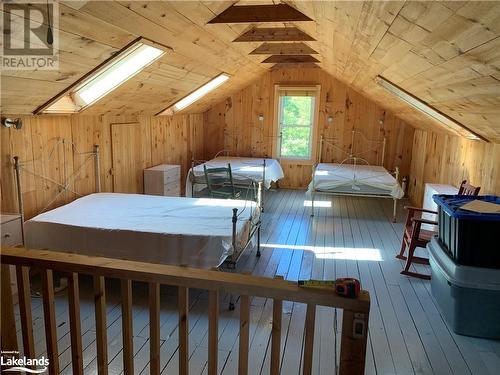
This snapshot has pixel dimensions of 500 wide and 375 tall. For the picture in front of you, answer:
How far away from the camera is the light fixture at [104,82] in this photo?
3281 mm

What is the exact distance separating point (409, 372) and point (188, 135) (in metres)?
5.51

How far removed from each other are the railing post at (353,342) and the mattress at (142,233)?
161cm

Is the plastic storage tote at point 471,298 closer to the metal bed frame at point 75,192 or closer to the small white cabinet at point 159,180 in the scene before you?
the metal bed frame at point 75,192

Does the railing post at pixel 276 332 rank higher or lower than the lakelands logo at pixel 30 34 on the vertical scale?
lower

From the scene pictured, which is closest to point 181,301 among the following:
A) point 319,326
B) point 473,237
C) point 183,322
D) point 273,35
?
point 183,322

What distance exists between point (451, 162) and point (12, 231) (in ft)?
16.3

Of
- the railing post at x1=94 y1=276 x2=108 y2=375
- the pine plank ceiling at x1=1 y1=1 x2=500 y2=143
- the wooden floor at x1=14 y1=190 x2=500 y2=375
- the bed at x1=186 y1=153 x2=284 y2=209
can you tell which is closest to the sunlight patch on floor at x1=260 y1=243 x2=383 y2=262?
the wooden floor at x1=14 y1=190 x2=500 y2=375

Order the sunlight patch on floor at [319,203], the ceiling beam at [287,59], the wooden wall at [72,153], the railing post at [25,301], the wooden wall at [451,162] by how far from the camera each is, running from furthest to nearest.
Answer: the sunlight patch on floor at [319,203] < the ceiling beam at [287,59] < the wooden wall at [451,162] < the wooden wall at [72,153] < the railing post at [25,301]

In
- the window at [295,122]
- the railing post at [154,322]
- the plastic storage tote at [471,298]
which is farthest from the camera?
the window at [295,122]

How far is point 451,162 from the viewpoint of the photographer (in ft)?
15.8

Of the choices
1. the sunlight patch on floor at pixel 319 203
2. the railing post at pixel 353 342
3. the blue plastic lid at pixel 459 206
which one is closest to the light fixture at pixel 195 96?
the sunlight patch on floor at pixel 319 203

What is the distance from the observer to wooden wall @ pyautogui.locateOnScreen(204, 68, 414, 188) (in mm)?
6961

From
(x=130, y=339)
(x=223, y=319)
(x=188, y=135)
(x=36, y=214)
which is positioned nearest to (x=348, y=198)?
(x=188, y=135)

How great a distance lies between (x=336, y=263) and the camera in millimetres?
3760
